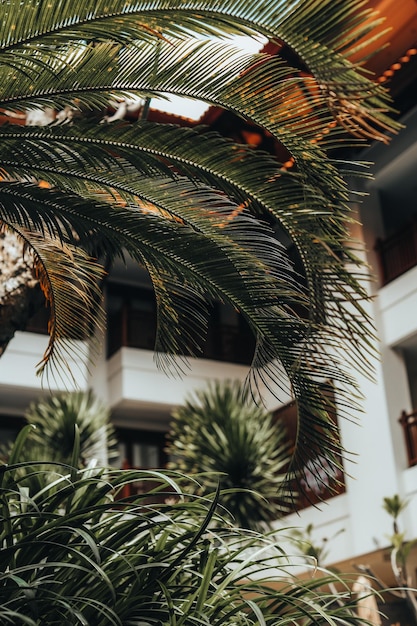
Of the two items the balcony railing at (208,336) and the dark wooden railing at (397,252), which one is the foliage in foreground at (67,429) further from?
the dark wooden railing at (397,252)

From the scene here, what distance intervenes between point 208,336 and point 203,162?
13.4 metres

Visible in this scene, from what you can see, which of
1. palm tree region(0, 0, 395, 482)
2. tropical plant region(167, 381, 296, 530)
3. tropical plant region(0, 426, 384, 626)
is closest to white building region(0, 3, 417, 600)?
tropical plant region(167, 381, 296, 530)

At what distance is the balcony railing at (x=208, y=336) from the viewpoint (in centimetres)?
1688

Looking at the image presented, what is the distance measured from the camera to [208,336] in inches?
686

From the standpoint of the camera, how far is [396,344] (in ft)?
44.6

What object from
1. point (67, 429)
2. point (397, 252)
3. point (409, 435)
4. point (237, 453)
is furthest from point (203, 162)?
point (397, 252)

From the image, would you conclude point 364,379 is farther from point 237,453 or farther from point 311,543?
point 311,543

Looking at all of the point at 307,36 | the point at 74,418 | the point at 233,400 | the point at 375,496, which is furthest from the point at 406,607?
the point at 307,36

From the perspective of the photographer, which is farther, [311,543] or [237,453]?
[237,453]

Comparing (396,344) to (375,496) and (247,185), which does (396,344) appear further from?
(247,185)

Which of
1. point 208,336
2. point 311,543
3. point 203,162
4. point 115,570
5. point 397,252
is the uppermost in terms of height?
point 208,336

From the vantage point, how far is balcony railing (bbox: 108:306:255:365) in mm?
16875

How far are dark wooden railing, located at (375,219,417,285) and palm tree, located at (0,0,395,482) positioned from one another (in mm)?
9277

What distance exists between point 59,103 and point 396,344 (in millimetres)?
10258
